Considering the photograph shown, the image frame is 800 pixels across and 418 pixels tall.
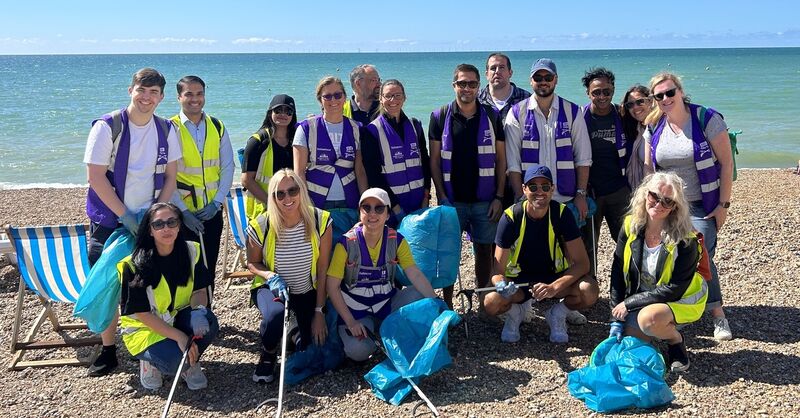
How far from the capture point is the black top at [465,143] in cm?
529

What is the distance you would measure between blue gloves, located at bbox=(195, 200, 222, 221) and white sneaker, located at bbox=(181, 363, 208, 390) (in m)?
1.15

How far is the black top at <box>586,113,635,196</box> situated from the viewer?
5.55 meters

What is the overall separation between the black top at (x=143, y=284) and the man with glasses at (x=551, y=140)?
2588 mm

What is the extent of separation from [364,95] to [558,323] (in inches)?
104

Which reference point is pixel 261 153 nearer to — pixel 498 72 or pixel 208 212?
pixel 208 212

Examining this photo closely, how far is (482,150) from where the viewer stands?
5.29 m

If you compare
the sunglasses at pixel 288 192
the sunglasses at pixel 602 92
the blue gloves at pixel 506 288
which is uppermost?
the sunglasses at pixel 602 92

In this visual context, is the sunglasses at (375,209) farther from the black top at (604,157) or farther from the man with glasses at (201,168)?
the black top at (604,157)

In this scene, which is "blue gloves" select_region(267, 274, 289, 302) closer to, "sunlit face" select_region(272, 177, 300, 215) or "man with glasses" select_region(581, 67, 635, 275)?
Answer: "sunlit face" select_region(272, 177, 300, 215)

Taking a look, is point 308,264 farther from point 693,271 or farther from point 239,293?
point 693,271

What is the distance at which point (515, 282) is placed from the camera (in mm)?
5086

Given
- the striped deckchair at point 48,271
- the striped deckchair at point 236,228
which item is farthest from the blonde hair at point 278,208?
the striped deckchair at point 236,228

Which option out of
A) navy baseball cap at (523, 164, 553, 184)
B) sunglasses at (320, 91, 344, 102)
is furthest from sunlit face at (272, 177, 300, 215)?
navy baseball cap at (523, 164, 553, 184)

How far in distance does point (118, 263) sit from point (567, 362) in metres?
3.07
